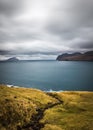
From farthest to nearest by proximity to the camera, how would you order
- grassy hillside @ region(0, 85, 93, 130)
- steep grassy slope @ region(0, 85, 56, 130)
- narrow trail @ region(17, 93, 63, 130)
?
1. steep grassy slope @ region(0, 85, 56, 130)
2. grassy hillside @ region(0, 85, 93, 130)
3. narrow trail @ region(17, 93, 63, 130)

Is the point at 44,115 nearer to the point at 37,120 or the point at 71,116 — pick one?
the point at 37,120

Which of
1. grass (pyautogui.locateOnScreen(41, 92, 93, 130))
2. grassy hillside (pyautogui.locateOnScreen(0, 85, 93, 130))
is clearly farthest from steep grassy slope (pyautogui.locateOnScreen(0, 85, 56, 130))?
grass (pyautogui.locateOnScreen(41, 92, 93, 130))

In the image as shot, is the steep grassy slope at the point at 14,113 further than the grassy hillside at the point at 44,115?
Yes

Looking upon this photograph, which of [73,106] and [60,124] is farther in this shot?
[73,106]

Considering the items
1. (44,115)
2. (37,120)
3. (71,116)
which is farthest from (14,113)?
(71,116)

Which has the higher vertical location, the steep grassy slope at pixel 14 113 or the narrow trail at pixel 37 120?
the steep grassy slope at pixel 14 113

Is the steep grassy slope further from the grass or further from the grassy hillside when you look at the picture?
the grass

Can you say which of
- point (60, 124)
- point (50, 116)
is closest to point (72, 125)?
point (60, 124)

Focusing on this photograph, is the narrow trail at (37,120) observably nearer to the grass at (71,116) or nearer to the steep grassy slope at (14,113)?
the steep grassy slope at (14,113)

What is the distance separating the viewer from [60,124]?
52812mm

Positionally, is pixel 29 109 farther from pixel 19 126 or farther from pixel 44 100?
pixel 44 100

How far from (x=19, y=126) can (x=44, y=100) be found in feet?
79.5

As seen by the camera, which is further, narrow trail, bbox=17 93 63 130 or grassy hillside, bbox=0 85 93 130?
grassy hillside, bbox=0 85 93 130

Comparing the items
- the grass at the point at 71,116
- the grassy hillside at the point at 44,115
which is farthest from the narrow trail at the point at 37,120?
the grass at the point at 71,116
